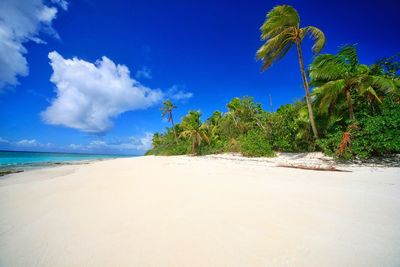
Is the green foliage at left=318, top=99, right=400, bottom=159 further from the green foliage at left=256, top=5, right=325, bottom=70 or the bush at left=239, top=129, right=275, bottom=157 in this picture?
the green foliage at left=256, top=5, right=325, bottom=70

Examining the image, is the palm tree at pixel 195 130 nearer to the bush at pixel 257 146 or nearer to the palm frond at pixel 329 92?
the bush at pixel 257 146

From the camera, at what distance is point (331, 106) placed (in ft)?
30.8

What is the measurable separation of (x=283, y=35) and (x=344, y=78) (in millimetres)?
3978

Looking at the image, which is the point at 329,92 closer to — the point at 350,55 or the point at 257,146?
the point at 350,55

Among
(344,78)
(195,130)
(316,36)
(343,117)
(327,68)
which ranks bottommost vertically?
(343,117)

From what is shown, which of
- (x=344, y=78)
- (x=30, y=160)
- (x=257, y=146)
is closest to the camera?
(x=344, y=78)

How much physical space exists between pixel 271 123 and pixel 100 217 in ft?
42.7

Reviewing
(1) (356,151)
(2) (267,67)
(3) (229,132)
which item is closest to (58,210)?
(1) (356,151)

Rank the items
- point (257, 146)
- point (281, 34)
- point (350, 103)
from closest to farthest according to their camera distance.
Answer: point (350, 103) < point (281, 34) < point (257, 146)

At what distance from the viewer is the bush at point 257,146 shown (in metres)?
11.6

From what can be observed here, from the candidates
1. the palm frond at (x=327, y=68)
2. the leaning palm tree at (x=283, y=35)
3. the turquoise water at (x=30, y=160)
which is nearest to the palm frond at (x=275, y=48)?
the leaning palm tree at (x=283, y=35)

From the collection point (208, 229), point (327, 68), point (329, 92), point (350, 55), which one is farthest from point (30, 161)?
point (350, 55)

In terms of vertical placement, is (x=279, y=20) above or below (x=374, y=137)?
above

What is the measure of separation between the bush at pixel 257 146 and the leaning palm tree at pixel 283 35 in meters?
3.11
